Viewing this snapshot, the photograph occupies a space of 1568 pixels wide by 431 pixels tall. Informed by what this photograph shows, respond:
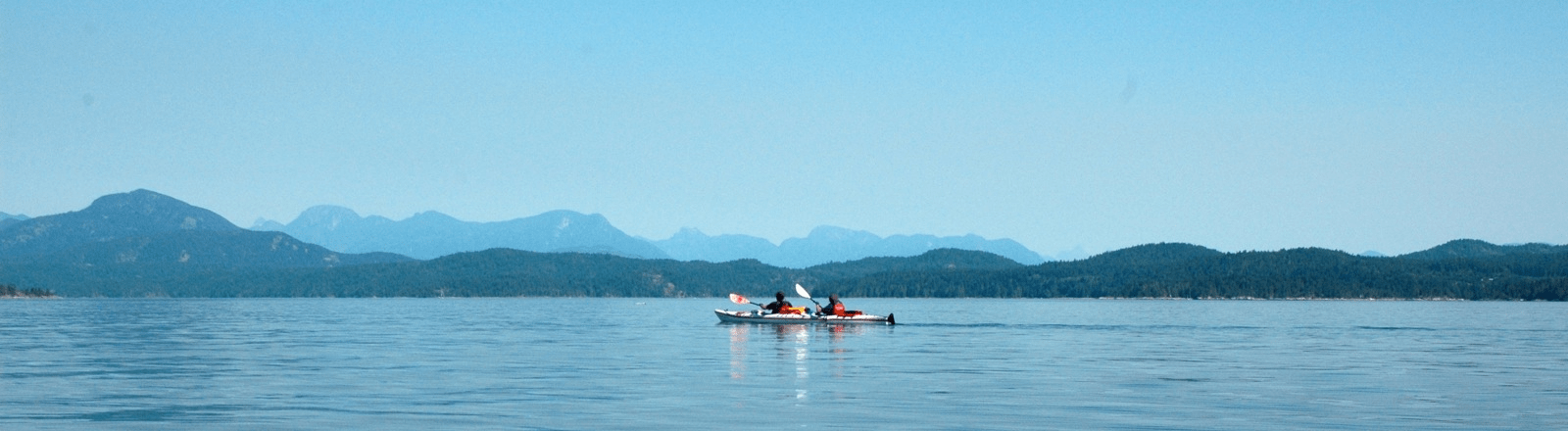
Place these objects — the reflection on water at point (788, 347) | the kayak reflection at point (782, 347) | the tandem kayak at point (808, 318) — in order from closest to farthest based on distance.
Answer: the reflection on water at point (788, 347), the kayak reflection at point (782, 347), the tandem kayak at point (808, 318)

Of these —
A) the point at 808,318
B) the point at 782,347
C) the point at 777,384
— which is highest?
the point at 808,318

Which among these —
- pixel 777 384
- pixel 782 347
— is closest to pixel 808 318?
pixel 782 347

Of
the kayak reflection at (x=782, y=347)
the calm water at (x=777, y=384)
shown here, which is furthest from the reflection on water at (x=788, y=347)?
the calm water at (x=777, y=384)

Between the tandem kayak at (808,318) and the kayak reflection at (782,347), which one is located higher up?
the tandem kayak at (808,318)

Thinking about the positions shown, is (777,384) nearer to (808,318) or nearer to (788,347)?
(788,347)

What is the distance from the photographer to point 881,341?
250 ft

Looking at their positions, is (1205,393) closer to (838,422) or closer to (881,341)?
(838,422)

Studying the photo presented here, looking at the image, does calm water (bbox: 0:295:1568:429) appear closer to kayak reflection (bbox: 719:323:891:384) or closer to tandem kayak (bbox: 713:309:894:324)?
kayak reflection (bbox: 719:323:891:384)

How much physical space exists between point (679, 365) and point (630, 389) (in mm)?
12615

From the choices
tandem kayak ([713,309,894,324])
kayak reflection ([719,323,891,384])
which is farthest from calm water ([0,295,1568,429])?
tandem kayak ([713,309,894,324])

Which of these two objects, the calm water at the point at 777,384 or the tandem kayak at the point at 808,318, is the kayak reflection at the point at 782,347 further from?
the tandem kayak at the point at 808,318

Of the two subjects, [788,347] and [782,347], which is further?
[788,347]

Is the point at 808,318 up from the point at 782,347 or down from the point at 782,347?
up

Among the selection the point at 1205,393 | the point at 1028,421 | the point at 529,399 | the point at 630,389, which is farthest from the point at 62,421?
the point at 1205,393
